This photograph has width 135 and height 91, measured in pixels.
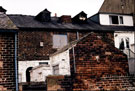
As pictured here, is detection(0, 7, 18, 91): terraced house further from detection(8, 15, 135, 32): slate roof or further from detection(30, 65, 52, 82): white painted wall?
Answer: detection(8, 15, 135, 32): slate roof

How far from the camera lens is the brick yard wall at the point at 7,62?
358 inches

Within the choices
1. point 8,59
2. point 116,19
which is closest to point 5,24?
point 8,59

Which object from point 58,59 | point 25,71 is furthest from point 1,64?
point 25,71

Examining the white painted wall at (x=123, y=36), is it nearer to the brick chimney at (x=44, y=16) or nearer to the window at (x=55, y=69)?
the brick chimney at (x=44, y=16)

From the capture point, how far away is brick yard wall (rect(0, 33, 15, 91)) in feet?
29.8

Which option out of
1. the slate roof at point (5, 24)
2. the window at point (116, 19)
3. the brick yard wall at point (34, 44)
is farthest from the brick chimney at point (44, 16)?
the slate roof at point (5, 24)

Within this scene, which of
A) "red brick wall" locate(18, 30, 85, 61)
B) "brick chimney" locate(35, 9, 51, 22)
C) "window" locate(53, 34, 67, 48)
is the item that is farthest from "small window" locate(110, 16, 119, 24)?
"red brick wall" locate(18, 30, 85, 61)

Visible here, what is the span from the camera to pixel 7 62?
30.5 feet

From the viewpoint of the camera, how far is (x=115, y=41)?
32.3m

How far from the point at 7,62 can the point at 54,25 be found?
21325 mm

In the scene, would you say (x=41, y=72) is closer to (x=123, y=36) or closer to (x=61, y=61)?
(x=61, y=61)

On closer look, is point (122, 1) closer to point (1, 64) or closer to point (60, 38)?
point (60, 38)

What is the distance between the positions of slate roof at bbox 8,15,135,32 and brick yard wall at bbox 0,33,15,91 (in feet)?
61.9

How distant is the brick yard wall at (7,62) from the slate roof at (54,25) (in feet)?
61.9
